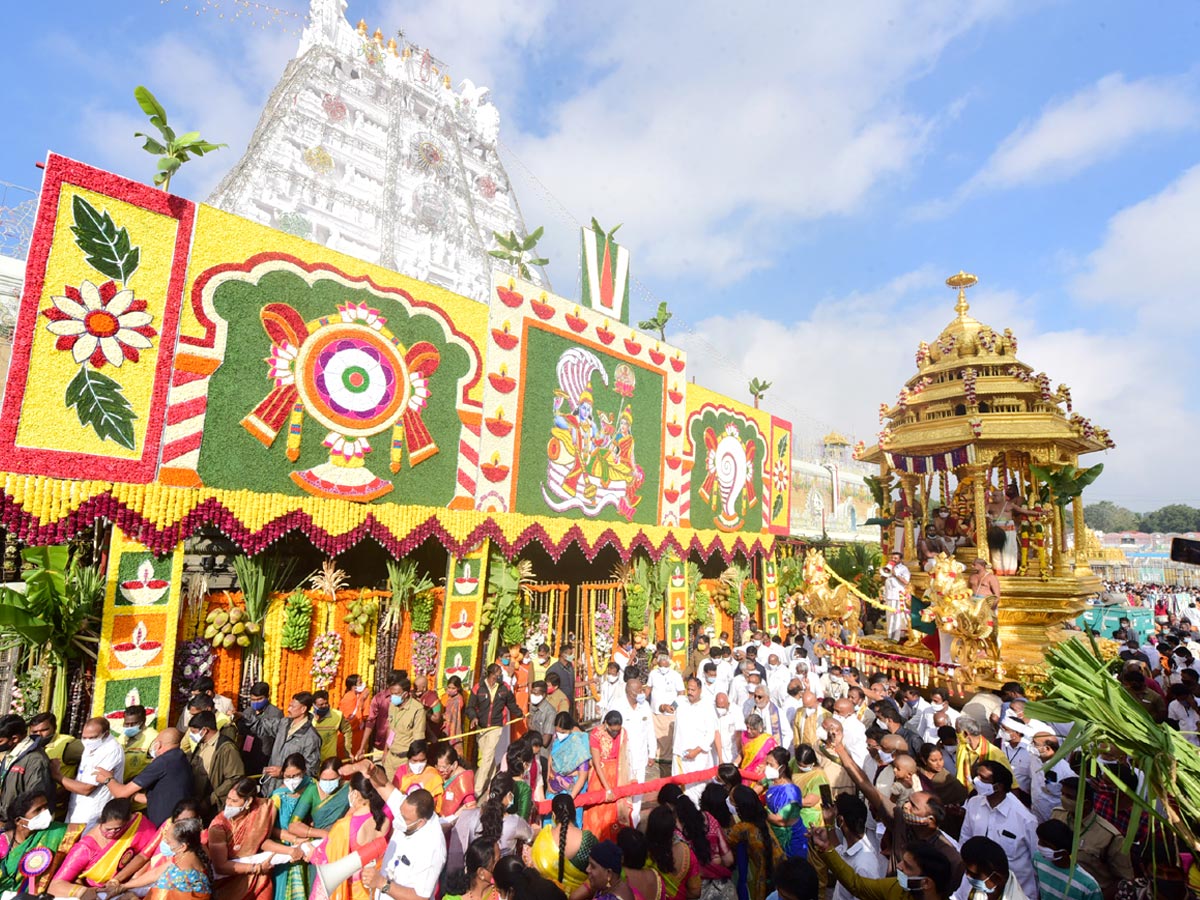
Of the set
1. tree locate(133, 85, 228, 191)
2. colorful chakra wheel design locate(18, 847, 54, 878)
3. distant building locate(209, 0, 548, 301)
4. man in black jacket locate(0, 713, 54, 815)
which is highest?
distant building locate(209, 0, 548, 301)

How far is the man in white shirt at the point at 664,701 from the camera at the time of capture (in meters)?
9.57

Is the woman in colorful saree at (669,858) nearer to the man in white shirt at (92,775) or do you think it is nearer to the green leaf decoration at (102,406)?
the man in white shirt at (92,775)

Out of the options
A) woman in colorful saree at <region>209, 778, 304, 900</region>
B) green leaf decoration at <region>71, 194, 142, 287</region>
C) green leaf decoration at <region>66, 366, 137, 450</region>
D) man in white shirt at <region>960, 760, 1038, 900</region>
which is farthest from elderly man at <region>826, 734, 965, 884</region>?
green leaf decoration at <region>71, 194, 142, 287</region>

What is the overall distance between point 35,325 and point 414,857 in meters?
8.03

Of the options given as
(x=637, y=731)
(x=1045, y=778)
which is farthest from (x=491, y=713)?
(x=1045, y=778)

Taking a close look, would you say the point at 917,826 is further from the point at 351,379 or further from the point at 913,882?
the point at 351,379

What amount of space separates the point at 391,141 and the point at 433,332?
4085 centimetres

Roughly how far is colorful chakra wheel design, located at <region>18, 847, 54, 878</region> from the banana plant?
132 inches

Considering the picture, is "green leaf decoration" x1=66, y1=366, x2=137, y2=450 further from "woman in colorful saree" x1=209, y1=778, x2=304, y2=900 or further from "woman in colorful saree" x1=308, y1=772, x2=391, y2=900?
"woman in colorful saree" x1=308, y1=772, x2=391, y2=900

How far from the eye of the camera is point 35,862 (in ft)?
16.6

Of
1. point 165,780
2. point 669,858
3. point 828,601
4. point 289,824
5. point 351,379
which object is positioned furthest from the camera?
point 828,601

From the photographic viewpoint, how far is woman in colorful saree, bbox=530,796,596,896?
4389mm

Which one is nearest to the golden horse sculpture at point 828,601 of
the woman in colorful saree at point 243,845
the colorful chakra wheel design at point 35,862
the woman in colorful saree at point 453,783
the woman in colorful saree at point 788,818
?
the woman in colorful saree at point 788,818

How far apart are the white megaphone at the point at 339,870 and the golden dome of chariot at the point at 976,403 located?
12970mm
